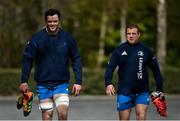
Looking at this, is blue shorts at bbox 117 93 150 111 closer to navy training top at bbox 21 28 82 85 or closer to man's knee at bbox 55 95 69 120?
navy training top at bbox 21 28 82 85

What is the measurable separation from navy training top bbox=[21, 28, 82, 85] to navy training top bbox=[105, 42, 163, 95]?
590 mm

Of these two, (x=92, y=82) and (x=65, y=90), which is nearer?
(x=65, y=90)

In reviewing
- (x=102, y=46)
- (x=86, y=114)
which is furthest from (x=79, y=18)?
(x=86, y=114)

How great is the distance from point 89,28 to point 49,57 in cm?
2703

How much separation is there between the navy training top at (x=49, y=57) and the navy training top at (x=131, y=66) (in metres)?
0.59

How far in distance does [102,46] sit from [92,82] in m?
15.2

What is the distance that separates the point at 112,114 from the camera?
573 inches

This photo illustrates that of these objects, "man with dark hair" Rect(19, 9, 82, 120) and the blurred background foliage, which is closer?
"man with dark hair" Rect(19, 9, 82, 120)

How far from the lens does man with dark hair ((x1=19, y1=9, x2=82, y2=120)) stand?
8.27m

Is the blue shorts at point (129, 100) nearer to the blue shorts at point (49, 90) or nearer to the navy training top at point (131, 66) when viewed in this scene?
the navy training top at point (131, 66)

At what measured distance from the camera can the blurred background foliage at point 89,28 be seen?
22.8 m

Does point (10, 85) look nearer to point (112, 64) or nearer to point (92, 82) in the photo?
point (92, 82)

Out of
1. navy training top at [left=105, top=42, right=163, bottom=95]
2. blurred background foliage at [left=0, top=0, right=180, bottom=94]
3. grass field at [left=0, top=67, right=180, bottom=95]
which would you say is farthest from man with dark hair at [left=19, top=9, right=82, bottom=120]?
blurred background foliage at [left=0, top=0, right=180, bottom=94]

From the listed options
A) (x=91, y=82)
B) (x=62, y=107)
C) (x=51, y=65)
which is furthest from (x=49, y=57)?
(x=91, y=82)
